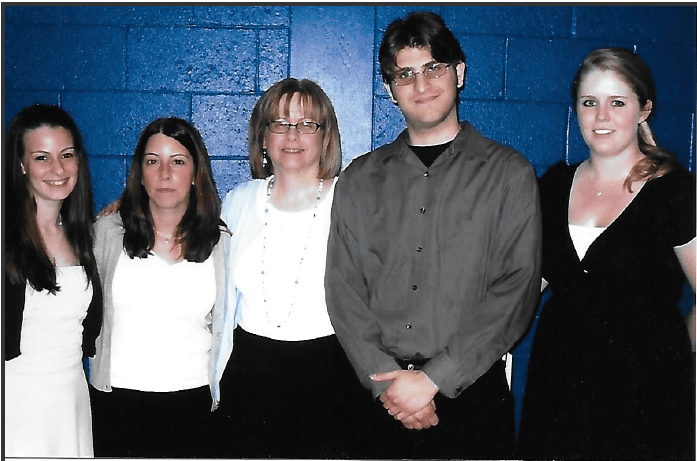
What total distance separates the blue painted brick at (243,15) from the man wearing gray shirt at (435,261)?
1.17 feet

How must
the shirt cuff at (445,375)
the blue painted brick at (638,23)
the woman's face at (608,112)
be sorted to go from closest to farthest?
the shirt cuff at (445,375) → the woman's face at (608,112) → the blue painted brick at (638,23)

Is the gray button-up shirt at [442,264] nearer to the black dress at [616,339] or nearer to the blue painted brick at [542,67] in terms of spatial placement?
the black dress at [616,339]

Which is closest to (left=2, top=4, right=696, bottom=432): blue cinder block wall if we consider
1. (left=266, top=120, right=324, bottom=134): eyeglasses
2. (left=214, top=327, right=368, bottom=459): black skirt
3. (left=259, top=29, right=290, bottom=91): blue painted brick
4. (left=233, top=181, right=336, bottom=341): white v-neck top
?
(left=259, top=29, right=290, bottom=91): blue painted brick

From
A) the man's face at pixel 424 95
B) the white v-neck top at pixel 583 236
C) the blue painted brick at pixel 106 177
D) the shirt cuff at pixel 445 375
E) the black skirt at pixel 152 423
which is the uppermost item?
the man's face at pixel 424 95

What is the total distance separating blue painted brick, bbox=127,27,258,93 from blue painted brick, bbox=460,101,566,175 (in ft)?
2.45

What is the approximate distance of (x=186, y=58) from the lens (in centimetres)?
205

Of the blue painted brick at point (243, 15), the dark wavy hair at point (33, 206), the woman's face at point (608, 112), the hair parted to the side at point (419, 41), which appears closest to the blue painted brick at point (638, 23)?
the woman's face at point (608, 112)

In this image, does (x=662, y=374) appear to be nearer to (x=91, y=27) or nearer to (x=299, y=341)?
(x=299, y=341)

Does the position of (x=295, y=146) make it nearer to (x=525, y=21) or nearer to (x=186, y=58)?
(x=186, y=58)

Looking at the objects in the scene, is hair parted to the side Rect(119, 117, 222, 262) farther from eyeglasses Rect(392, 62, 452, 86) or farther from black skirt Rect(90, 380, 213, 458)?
eyeglasses Rect(392, 62, 452, 86)

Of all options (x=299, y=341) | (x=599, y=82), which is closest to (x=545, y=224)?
(x=599, y=82)

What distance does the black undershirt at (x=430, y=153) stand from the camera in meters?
1.88

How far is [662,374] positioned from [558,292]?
41 centimetres

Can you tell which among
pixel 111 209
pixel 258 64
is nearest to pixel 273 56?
pixel 258 64
